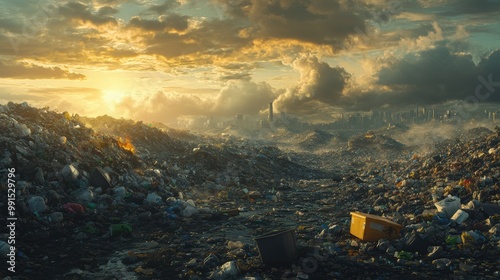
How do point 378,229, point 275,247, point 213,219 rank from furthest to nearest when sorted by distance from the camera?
point 213,219 < point 378,229 < point 275,247

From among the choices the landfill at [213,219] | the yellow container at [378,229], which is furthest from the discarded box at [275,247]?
the yellow container at [378,229]

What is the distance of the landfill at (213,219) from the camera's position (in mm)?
5031

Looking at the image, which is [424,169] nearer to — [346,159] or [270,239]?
[270,239]

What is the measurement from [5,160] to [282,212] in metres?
6.69

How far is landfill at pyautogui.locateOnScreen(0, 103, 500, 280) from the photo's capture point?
5.03 meters

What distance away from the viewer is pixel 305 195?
12.9 meters

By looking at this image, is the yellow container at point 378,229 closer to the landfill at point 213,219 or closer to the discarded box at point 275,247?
the landfill at point 213,219

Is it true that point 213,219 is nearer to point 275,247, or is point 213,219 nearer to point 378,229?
point 275,247

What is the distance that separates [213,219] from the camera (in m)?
8.20

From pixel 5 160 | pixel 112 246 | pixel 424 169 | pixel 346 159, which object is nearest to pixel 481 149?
pixel 424 169

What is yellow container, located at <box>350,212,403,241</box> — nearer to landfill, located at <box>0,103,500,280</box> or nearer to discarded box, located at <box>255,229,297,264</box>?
landfill, located at <box>0,103,500,280</box>

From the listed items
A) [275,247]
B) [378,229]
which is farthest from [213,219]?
[378,229]

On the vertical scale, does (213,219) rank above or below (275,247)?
below

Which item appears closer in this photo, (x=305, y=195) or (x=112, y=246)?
(x=112, y=246)
